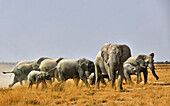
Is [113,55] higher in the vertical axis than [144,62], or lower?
higher

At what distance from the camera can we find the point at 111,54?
9.72m

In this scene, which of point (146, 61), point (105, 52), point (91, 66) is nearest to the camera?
point (105, 52)

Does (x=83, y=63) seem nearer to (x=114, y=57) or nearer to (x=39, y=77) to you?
(x=39, y=77)

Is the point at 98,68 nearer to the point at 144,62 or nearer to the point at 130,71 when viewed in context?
the point at 130,71

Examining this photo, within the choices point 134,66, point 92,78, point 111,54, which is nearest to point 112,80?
point 111,54

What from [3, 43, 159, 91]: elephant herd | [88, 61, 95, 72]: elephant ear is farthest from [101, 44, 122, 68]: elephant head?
[88, 61, 95, 72]: elephant ear

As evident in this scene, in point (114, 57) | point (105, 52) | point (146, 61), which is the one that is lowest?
point (146, 61)

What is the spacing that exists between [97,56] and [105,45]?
77.6 inches

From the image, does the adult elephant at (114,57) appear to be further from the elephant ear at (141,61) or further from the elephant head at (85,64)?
the elephant ear at (141,61)

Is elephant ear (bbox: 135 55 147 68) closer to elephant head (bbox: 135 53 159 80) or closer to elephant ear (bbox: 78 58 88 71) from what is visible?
elephant head (bbox: 135 53 159 80)

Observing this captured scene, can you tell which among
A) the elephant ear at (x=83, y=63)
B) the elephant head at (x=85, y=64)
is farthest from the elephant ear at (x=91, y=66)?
the elephant ear at (x=83, y=63)

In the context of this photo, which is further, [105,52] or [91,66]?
[91,66]

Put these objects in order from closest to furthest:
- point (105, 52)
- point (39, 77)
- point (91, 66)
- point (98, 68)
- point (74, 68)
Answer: point (105, 52) < point (39, 77) < point (98, 68) < point (74, 68) < point (91, 66)

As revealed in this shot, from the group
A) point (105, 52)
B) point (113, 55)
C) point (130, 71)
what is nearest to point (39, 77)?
point (105, 52)
